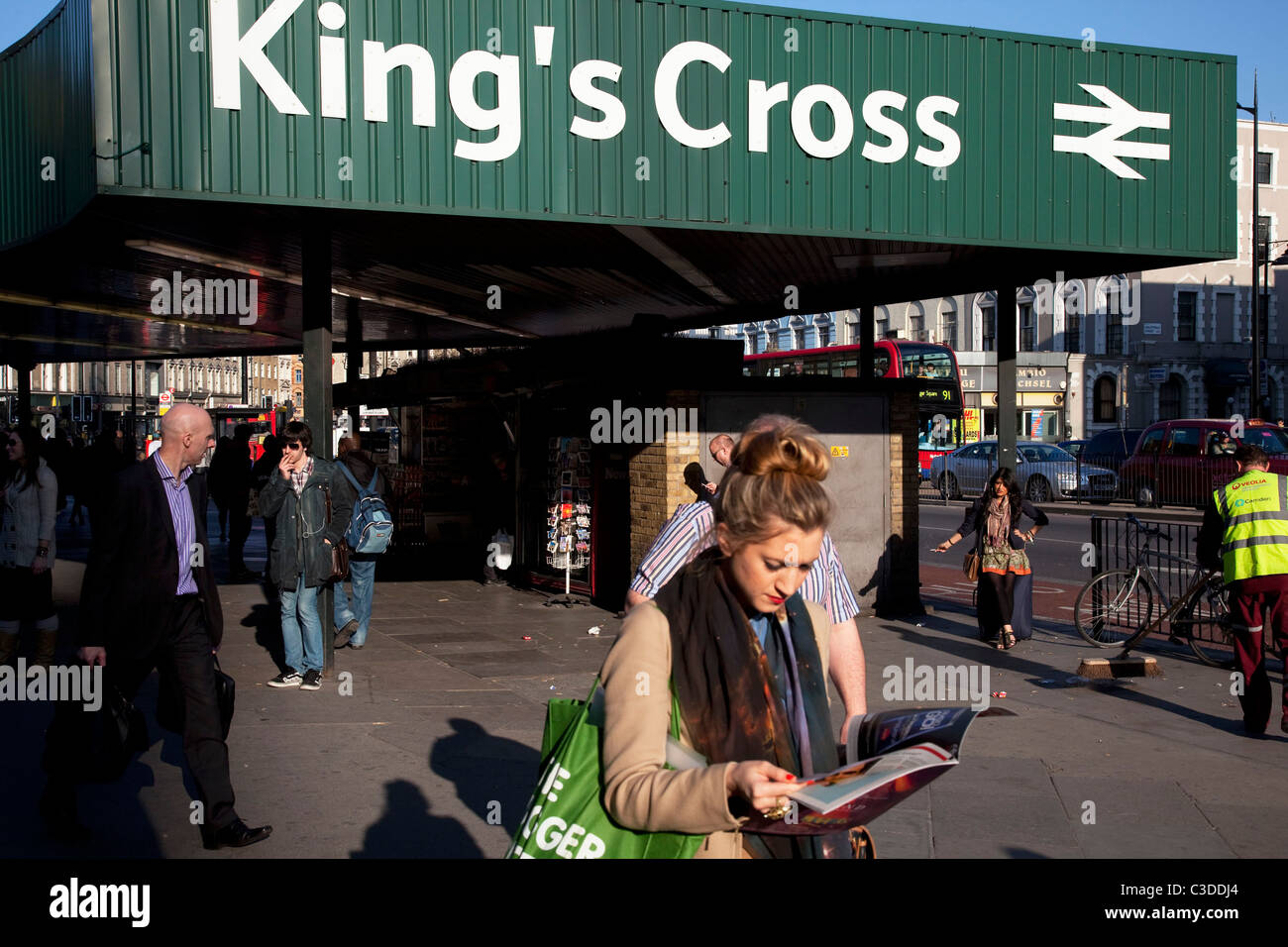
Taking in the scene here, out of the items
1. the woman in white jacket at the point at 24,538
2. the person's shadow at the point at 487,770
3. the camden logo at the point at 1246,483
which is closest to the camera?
the person's shadow at the point at 487,770

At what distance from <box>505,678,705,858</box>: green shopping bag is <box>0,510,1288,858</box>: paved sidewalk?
3202 millimetres

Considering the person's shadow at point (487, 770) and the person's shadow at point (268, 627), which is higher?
the person's shadow at point (268, 627)

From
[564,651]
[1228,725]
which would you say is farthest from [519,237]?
[1228,725]

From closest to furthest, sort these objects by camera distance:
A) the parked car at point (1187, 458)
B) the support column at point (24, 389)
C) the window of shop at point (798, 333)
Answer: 1. the support column at point (24, 389)
2. the parked car at point (1187, 458)
3. the window of shop at point (798, 333)

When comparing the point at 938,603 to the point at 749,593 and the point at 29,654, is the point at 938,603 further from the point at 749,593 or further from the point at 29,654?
the point at 749,593

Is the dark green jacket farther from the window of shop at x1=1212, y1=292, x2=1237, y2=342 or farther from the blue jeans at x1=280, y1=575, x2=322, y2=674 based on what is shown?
the window of shop at x1=1212, y1=292, x2=1237, y2=342

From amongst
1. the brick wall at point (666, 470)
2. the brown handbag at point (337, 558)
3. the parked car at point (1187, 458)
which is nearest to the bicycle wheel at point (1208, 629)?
the brick wall at point (666, 470)

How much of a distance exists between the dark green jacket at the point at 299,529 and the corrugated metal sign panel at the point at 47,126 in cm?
240

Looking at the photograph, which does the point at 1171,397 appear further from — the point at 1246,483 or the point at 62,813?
the point at 62,813

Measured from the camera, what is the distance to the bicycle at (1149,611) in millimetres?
10070

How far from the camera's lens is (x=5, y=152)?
34.3 ft

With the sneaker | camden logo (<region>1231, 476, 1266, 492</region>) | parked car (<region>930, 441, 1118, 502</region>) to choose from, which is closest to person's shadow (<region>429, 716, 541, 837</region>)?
the sneaker

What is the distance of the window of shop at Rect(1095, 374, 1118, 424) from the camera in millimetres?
54062
